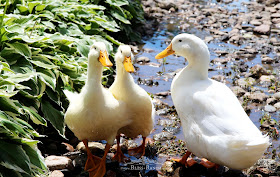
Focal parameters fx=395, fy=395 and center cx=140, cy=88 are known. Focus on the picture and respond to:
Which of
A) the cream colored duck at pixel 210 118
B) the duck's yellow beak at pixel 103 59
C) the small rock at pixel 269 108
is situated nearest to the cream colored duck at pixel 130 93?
the duck's yellow beak at pixel 103 59

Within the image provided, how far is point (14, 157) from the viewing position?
10.7 ft

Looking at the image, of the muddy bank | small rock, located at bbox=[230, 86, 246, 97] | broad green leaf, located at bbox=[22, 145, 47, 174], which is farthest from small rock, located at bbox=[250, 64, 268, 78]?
broad green leaf, located at bbox=[22, 145, 47, 174]

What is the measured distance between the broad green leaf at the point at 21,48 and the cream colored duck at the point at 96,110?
911 millimetres

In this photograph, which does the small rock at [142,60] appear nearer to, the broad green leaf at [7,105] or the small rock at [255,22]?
the small rock at [255,22]

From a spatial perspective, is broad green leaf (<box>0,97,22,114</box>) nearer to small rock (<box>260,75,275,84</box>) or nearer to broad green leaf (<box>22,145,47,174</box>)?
broad green leaf (<box>22,145,47,174</box>)

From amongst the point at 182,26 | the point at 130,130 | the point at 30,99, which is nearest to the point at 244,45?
the point at 182,26

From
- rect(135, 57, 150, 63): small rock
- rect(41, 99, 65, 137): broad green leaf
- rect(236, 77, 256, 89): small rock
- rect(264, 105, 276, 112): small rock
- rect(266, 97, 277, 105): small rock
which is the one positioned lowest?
rect(264, 105, 276, 112): small rock

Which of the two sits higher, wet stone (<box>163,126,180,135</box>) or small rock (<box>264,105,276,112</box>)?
small rock (<box>264,105,276,112</box>)

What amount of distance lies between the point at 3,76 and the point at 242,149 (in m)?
2.35

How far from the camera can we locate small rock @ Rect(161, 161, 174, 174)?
4.03 m

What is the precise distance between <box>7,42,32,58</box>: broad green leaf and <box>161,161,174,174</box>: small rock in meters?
1.89

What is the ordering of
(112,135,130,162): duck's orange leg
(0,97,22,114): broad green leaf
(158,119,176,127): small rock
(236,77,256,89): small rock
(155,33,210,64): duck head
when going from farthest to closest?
1. (236,77,256,89): small rock
2. (158,119,176,127): small rock
3. (112,135,130,162): duck's orange leg
4. (155,33,210,64): duck head
5. (0,97,22,114): broad green leaf

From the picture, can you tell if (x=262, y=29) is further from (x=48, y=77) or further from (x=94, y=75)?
(x=94, y=75)

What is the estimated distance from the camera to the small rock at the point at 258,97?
5500 millimetres
